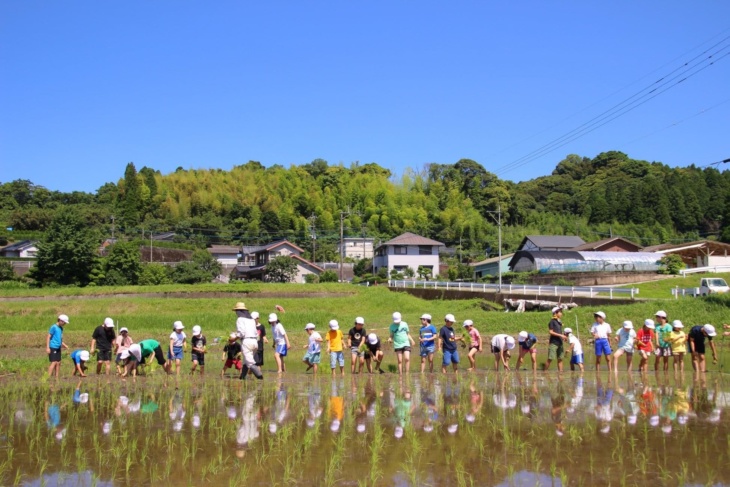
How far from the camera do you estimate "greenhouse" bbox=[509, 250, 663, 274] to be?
5022 cm

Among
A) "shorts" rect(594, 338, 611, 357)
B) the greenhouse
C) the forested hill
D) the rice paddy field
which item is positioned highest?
the forested hill

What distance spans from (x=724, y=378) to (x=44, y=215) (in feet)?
280

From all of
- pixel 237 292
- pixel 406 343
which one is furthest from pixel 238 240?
pixel 406 343

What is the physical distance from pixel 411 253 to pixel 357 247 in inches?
685

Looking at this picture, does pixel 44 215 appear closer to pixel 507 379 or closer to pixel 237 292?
pixel 237 292

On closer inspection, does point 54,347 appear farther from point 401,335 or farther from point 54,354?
point 401,335

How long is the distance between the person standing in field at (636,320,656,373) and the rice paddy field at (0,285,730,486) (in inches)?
21.9

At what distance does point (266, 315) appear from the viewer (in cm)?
2962

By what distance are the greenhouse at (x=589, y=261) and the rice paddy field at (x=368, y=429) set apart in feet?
121

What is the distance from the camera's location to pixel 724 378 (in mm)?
12609

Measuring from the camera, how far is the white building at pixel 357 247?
82.7 meters

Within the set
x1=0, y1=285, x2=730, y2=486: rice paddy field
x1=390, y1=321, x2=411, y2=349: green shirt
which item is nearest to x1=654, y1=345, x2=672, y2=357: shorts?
x1=0, y1=285, x2=730, y2=486: rice paddy field

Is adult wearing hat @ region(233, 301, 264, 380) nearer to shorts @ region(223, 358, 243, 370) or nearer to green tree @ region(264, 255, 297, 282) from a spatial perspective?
shorts @ region(223, 358, 243, 370)

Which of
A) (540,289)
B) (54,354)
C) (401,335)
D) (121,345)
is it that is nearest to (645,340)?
(401,335)
